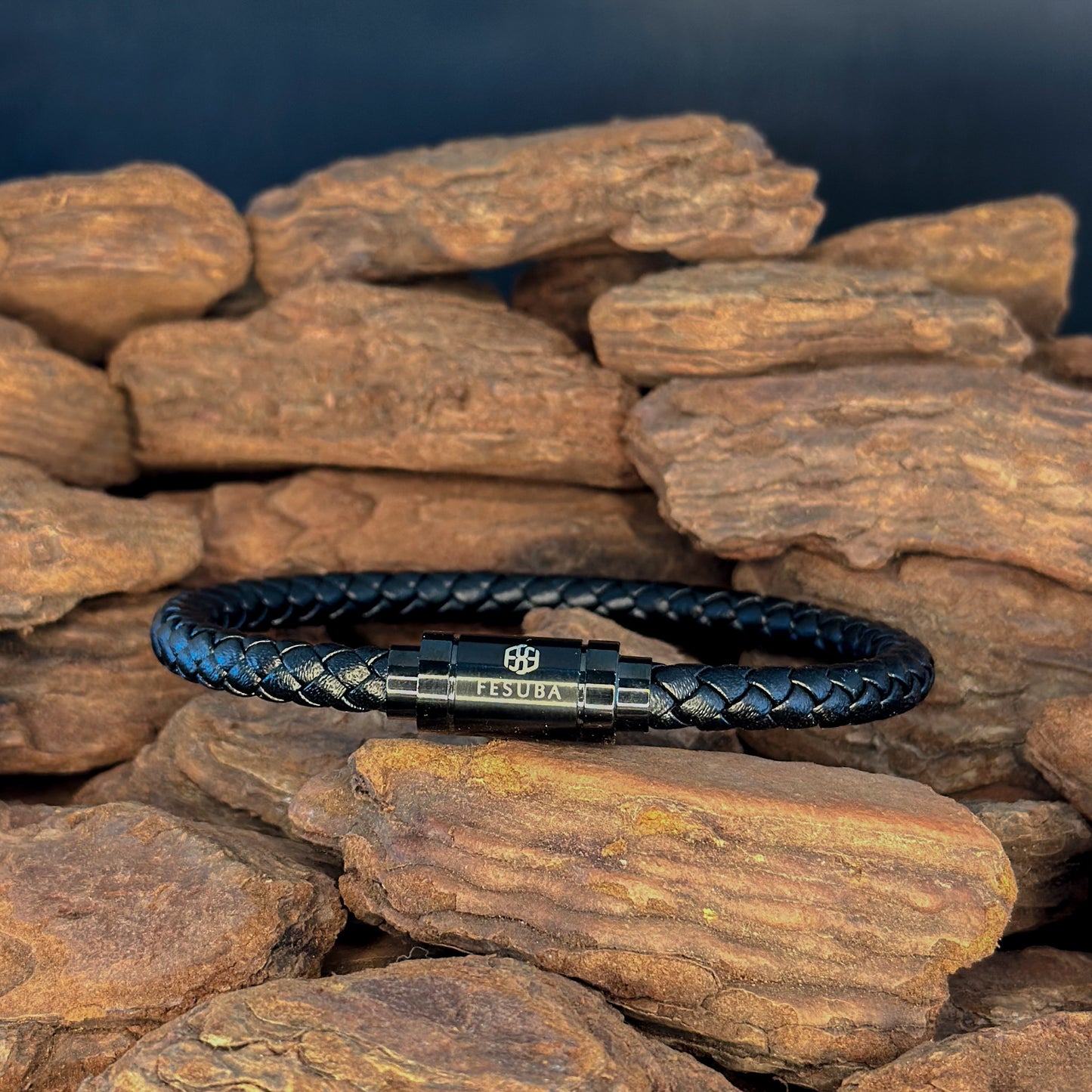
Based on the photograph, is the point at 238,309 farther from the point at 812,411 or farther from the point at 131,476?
the point at 812,411

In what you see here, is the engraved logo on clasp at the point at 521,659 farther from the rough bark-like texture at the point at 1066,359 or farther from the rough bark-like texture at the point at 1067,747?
the rough bark-like texture at the point at 1066,359

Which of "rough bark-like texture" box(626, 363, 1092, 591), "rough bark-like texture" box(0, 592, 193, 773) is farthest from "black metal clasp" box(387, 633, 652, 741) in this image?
"rough bark-like texture" box(0, 592, 193, 773)

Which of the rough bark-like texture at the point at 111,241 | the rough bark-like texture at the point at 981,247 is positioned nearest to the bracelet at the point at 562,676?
the rough bark-like texture at the point at 111,241

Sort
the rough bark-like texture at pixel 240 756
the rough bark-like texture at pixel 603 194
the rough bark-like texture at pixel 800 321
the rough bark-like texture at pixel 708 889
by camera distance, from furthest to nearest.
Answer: the rough bark-like texture at pixel 603 194 < the rough bark-like texture at pixel 800 321 < the rough bark-like texture at pixel 240 756 < the rough bark-like texture at pixel 708 889

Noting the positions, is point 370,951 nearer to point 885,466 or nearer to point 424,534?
point 424,534

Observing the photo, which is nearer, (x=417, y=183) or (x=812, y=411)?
(x=812, y=411)

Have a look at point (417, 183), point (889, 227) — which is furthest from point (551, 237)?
point (889, 227)

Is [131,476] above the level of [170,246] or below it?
below
